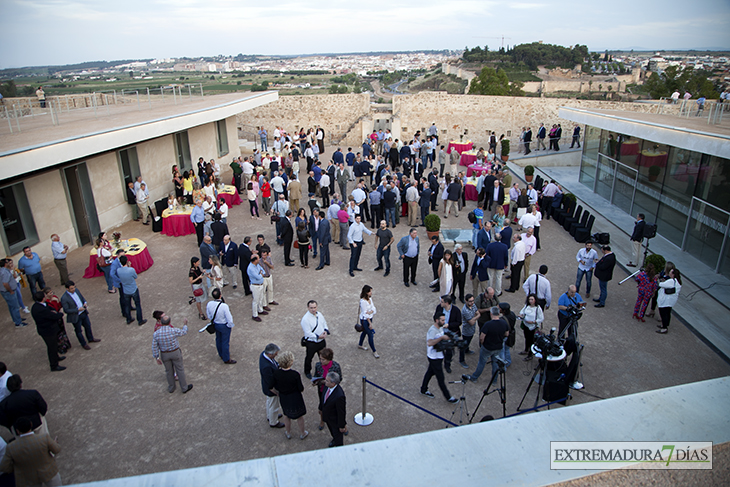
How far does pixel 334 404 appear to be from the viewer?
17.9ft

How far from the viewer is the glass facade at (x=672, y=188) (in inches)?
441

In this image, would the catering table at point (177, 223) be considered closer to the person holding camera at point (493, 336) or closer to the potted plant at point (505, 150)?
the person holding camera at point (493, 336)

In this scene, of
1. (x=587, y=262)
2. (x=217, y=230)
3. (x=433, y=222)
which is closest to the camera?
(x=587, y=262)

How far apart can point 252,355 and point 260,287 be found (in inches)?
59.2

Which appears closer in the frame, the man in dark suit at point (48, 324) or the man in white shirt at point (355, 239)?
the man in dark suit at point (48, 324)

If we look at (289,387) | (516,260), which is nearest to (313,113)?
(516,260)

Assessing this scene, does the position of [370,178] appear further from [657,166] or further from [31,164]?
[31,164]

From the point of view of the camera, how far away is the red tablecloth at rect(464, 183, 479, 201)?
1670cm

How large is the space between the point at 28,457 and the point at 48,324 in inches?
128

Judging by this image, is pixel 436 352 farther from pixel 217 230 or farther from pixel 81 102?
pixel 81 102

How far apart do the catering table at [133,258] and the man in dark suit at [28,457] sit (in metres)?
6.64

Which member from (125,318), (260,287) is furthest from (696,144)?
(125,318)

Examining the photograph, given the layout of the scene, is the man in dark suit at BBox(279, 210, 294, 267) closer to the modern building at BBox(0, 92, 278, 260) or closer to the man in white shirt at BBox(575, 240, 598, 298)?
the modern building at BBox(0, 92, 278, 260)

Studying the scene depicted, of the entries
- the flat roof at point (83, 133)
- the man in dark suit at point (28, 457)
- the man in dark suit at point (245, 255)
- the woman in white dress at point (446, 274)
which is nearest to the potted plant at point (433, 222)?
the woman in white dress at point (446, 274)
